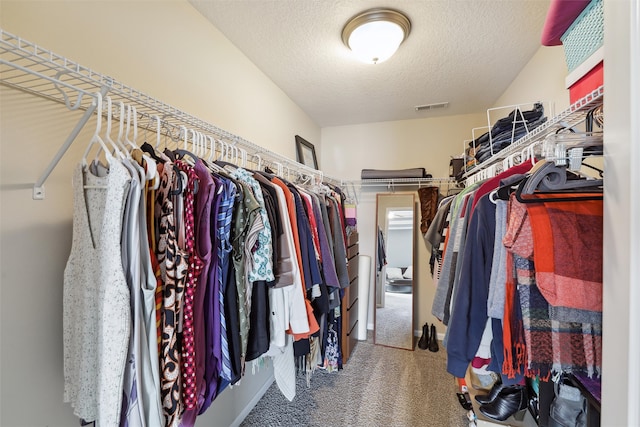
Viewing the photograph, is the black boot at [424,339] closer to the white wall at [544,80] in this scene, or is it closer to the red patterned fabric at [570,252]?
the white wall at [544,80]

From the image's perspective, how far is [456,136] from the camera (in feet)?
9.12

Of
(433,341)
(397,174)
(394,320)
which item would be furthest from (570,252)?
(394,320)

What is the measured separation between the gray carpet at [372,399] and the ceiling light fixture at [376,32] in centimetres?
233

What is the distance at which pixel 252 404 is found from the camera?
6.16 feet

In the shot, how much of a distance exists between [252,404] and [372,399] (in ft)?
2.87

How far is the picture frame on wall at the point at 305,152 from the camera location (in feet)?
8.34

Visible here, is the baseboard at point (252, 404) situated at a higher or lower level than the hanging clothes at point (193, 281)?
lower

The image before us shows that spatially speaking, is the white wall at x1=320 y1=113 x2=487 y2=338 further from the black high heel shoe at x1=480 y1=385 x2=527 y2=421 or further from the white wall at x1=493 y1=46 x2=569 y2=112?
the black high heel shoe at x1=480 y1=385 x2=527 y2=421

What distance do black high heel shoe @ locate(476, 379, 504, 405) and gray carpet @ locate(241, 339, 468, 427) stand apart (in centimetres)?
28

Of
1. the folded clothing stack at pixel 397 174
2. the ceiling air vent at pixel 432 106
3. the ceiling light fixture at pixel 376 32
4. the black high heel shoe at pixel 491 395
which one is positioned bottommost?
the black high heel shoe at pixel 491 395

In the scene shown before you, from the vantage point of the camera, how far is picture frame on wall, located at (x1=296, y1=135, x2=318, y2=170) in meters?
2.54

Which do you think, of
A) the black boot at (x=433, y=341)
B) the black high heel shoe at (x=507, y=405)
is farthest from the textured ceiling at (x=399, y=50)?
the black boot at (x=433, y=341)

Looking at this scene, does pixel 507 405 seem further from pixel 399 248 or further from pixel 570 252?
pixel 399 248

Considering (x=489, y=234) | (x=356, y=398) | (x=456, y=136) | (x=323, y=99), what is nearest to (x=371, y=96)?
(x=323, y=99)
